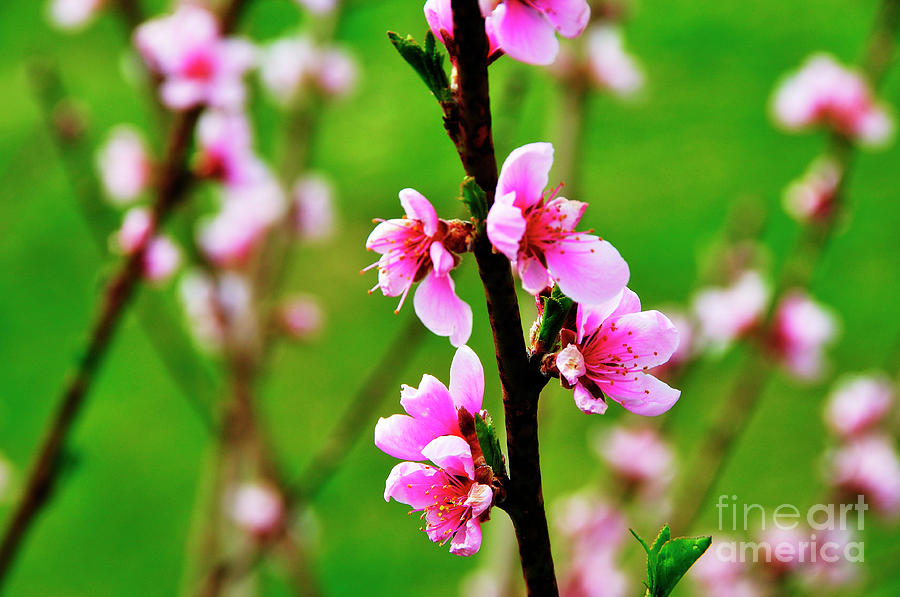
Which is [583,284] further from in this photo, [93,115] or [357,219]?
[93,115]

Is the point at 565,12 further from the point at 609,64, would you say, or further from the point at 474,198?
the point at 609,64

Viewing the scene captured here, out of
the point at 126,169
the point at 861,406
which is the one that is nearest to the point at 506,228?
the point at 126,169

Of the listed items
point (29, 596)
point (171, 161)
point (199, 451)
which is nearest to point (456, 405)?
point (171, 161)

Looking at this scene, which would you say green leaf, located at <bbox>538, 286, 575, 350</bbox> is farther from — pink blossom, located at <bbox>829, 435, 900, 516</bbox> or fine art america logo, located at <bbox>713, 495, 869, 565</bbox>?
pink blossom, located at <bbox>829, 435, 900, 516</bbox>

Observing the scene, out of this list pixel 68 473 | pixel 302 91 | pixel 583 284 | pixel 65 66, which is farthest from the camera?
pixel 65 66

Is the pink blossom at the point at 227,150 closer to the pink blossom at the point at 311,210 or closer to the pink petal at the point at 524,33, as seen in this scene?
the pink blossom at the point at 311,210
